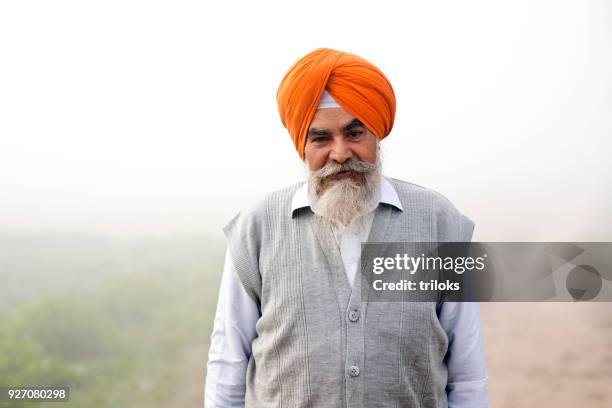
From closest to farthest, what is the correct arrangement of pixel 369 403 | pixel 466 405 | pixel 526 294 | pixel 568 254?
pixel 369 403 < pixel 466 405 < pixel 526 294 < pixel 568 254

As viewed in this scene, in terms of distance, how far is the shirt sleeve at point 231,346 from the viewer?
5.90 ft

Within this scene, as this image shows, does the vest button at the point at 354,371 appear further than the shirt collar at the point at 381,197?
No

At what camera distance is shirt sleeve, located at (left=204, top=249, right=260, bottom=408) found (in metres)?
1.80

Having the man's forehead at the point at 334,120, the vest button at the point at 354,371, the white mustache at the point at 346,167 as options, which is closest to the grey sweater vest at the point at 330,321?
the vest button at the point at 354,371

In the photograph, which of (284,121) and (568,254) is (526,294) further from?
(284,121)

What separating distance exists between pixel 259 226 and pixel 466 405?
76 cm

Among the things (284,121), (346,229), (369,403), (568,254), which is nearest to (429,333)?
(369,403)

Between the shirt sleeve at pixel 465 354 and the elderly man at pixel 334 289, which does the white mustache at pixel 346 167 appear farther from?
the shirt sleeve at pixel 465 354

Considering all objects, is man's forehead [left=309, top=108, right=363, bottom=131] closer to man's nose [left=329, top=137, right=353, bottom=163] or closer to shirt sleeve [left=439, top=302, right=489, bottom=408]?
man's nose [left=329, top=137, right=353, bottom=163]

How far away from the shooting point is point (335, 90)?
71.6 inches

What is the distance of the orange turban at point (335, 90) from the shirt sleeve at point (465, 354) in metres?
0.55

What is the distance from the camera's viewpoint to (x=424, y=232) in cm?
180

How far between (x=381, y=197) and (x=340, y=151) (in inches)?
7.1

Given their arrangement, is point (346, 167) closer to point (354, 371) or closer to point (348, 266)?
point (348, 266)
